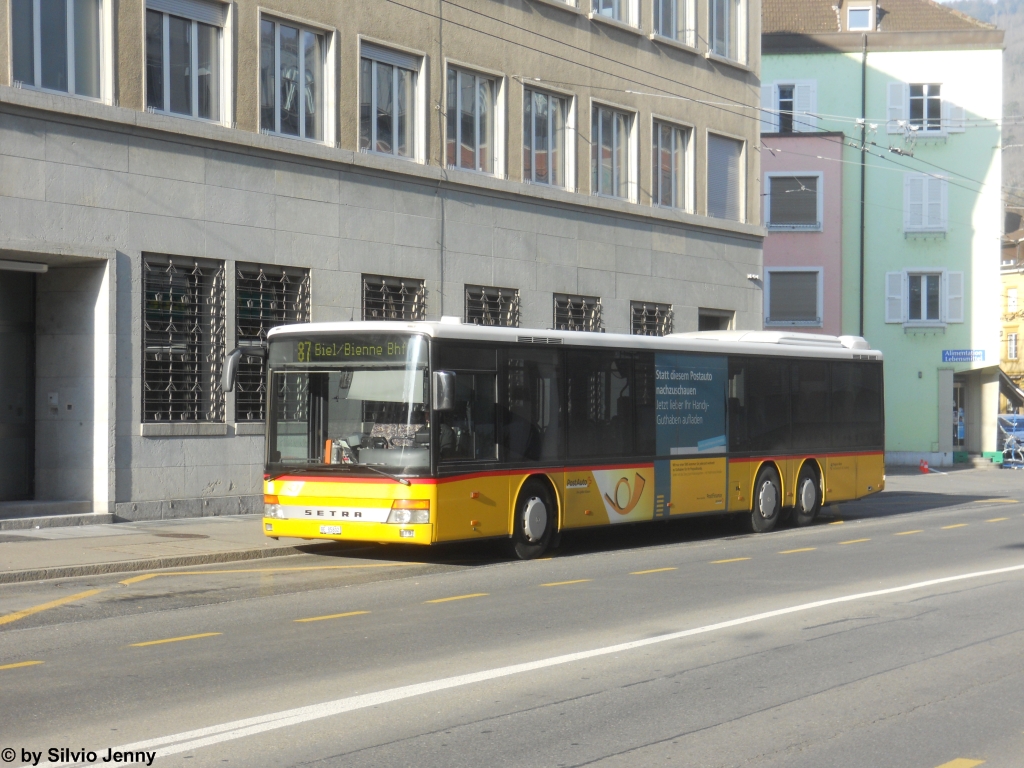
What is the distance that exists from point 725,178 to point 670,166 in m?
2.43

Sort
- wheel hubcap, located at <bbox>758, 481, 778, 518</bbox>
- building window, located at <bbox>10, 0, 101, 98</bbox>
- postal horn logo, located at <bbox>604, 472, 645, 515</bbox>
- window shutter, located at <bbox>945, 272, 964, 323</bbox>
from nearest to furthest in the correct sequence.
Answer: postal horn logo, located at <bbox>604, 472, 645, 515</bbox>, building window, located at <bbox>10, 0, 101, 98</bbox>, wheel hubcap, located at <bbox>758, 481, 778, 518</bbox>, window shutter, located at <bbox>945, 272, 964, 323</bbox>

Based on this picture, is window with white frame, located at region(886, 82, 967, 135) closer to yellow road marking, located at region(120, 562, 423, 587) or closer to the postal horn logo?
the postal horn logo

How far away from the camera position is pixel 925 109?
45281mm

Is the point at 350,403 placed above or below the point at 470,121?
below

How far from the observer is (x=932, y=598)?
1152 centimetres

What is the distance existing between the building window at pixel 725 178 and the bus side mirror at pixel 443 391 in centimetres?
1849

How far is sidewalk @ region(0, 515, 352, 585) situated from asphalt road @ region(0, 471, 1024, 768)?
1.32 ft

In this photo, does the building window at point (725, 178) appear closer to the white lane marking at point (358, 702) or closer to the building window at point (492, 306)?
the building window at point (492, 306)

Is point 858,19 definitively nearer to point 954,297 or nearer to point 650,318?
point 954,297

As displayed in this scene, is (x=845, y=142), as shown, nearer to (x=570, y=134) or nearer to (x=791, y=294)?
(x=791, y=294)

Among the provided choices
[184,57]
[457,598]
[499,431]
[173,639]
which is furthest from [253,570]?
[184,57]

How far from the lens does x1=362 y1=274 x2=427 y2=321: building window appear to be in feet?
72.5

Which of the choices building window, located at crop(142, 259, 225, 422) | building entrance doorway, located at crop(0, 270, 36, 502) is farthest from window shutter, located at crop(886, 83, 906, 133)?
building entrance doorway, located at crop(0, 270, 36, 502)

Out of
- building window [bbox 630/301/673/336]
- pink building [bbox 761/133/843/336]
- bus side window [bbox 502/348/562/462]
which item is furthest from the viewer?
pink building [bbox 761/133/843/336]
